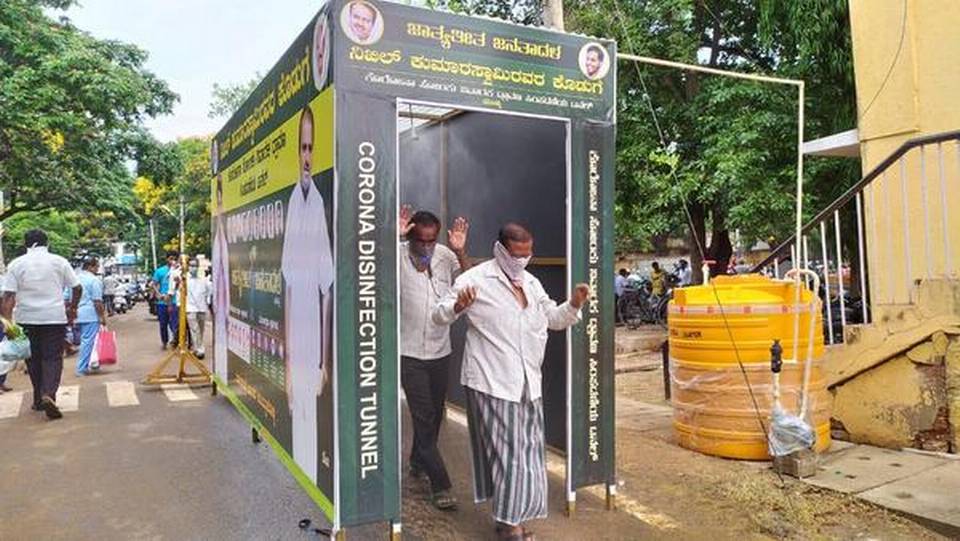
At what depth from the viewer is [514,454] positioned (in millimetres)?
3658

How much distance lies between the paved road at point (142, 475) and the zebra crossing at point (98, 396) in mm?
42

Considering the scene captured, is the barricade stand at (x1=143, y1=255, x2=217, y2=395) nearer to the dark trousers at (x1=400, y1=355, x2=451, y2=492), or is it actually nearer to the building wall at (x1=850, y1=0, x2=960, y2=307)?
the dark trousers at (x1=400, y1=355, x2=451, y2=492)

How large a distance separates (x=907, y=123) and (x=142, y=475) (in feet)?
22.4

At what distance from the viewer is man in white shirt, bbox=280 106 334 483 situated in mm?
3506

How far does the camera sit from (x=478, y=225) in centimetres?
572

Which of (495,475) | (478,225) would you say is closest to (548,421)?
(495,475)

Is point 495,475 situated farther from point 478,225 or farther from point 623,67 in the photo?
point 623,67

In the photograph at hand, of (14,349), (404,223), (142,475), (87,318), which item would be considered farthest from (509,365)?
(87,318)

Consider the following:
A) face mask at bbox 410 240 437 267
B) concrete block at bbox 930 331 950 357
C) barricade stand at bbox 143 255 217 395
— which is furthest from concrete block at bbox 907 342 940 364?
barricade stand at bbox 143 255 217 395

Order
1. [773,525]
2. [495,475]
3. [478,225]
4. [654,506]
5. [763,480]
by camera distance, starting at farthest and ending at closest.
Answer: [478,225], [763,480], [654,506], [773,525], [495,475]

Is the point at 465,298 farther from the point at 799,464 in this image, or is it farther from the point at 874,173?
the point at 874,173

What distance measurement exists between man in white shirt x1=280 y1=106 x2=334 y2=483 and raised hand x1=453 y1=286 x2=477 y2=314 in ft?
1.95

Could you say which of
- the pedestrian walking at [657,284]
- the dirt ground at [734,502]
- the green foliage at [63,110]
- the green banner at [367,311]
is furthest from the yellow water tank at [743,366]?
the green foliage at [63,110]

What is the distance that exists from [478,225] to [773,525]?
9.49 ft
